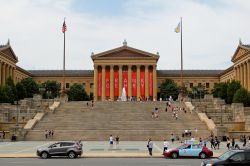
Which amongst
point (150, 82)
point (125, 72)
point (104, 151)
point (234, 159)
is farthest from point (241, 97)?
point (234, 159)

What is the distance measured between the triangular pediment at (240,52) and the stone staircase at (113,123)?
5121cm

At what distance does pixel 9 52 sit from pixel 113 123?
74593mm

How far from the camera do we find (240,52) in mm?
131125

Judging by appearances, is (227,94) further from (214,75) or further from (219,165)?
(219,165)

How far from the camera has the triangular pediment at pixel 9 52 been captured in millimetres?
125819

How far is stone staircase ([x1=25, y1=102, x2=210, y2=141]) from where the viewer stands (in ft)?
199

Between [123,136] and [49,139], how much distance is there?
968 centimetres

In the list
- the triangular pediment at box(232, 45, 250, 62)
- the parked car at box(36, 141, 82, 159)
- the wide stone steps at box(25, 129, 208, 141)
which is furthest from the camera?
the triangular pediment at box(232, 45, 250, 62)

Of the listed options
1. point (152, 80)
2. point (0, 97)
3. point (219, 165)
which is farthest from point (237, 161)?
point (152, 80)

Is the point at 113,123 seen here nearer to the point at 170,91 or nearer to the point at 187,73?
the point at 170,91

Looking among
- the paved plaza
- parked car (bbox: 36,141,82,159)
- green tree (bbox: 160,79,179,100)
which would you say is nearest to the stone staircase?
the paved plaza

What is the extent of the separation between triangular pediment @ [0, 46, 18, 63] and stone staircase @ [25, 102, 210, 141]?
51343mm

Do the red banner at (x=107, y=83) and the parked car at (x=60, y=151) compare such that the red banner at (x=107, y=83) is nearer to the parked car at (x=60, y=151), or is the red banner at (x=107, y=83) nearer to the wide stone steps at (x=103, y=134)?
the wide stone steps at (x=103, y=134)

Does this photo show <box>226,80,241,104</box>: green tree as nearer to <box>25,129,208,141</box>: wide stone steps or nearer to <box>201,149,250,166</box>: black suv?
<box>25,129,208,141</box>: wide stone steps
